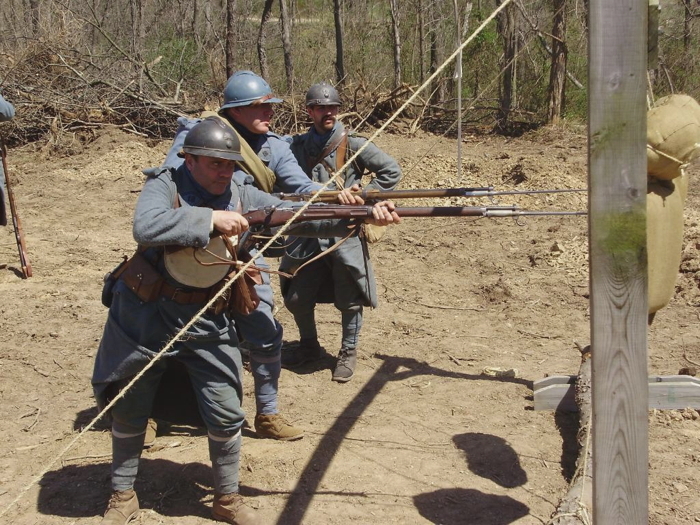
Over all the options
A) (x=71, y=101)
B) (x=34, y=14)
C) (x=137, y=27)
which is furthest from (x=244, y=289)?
(x=137, y=27)

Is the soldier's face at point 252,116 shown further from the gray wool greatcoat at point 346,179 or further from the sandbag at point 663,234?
the sandbag at point 663,234

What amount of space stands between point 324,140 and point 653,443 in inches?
118

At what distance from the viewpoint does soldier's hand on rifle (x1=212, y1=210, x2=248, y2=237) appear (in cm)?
339

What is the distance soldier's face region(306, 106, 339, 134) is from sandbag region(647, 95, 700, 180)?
2.63 metres

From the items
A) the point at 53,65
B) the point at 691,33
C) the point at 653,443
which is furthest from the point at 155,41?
the point at 653,443

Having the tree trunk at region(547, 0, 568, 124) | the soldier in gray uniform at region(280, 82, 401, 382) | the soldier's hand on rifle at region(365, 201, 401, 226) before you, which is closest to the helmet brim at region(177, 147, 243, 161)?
the soldier's hand on rifle at region(365, 201, 401, 226)

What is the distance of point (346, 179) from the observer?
594 cm

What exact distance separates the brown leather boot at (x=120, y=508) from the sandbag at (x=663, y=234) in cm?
271

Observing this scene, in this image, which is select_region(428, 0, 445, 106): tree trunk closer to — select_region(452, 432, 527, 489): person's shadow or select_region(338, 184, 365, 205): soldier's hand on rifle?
select_region(452, 432, 527, 489): person's shadow

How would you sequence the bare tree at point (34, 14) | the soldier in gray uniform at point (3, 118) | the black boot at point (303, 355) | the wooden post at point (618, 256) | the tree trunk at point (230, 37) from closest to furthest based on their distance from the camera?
the wooden post at point (618, 256)
the black boot at point (303, 355)
the soldier in gray uniform at point (3, 118)
the tree trunk at point (230, 37)
the bare tree at point (34, 14)

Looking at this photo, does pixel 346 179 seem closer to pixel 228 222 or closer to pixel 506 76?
pixel 228 222

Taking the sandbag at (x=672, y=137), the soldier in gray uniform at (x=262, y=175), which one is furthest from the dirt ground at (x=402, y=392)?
the sandbag at (x=672, y=137)

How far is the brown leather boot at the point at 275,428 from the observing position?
4.91m

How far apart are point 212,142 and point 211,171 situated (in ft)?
0.52
